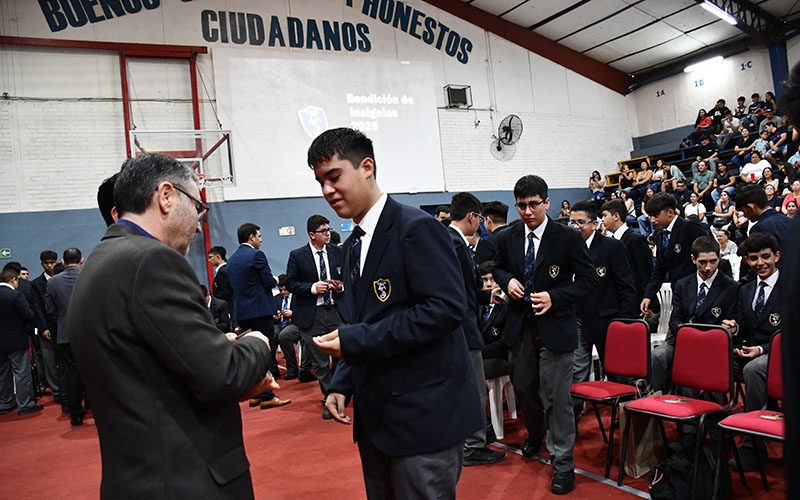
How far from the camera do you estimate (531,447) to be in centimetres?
408

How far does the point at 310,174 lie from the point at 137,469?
1076 cm

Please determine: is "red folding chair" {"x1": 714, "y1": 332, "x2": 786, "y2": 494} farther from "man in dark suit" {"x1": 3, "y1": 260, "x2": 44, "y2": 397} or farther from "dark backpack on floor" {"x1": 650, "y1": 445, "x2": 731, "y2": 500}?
"man in dark suit" {"x1": 3, "y1": 260, "x2": 44, "y2": 397}

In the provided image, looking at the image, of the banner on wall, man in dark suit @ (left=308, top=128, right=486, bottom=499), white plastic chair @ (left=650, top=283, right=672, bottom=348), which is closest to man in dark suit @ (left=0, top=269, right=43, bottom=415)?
the banner on wall

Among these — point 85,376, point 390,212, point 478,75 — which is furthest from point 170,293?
point 478,75

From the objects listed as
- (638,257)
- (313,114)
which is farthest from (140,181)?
(313,114)

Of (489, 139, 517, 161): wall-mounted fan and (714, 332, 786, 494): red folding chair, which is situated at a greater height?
(489, 139, 517, 161): wall-mounted fan

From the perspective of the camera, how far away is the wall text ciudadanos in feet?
34.3

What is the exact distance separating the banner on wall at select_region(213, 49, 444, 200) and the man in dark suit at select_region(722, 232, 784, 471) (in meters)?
8.84

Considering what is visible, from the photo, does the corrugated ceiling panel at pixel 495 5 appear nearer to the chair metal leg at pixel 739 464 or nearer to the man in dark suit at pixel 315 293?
the man in dark suit at pixel 315 293

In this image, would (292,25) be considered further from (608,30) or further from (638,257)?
(638,257)

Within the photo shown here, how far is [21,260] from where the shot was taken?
32.4ft

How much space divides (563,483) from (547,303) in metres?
1.10

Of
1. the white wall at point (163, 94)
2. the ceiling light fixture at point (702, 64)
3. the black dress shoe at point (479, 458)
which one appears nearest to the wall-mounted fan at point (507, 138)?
the white wall at point (163, 94)

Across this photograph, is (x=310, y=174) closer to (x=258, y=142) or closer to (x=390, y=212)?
(x=258, y=142)
